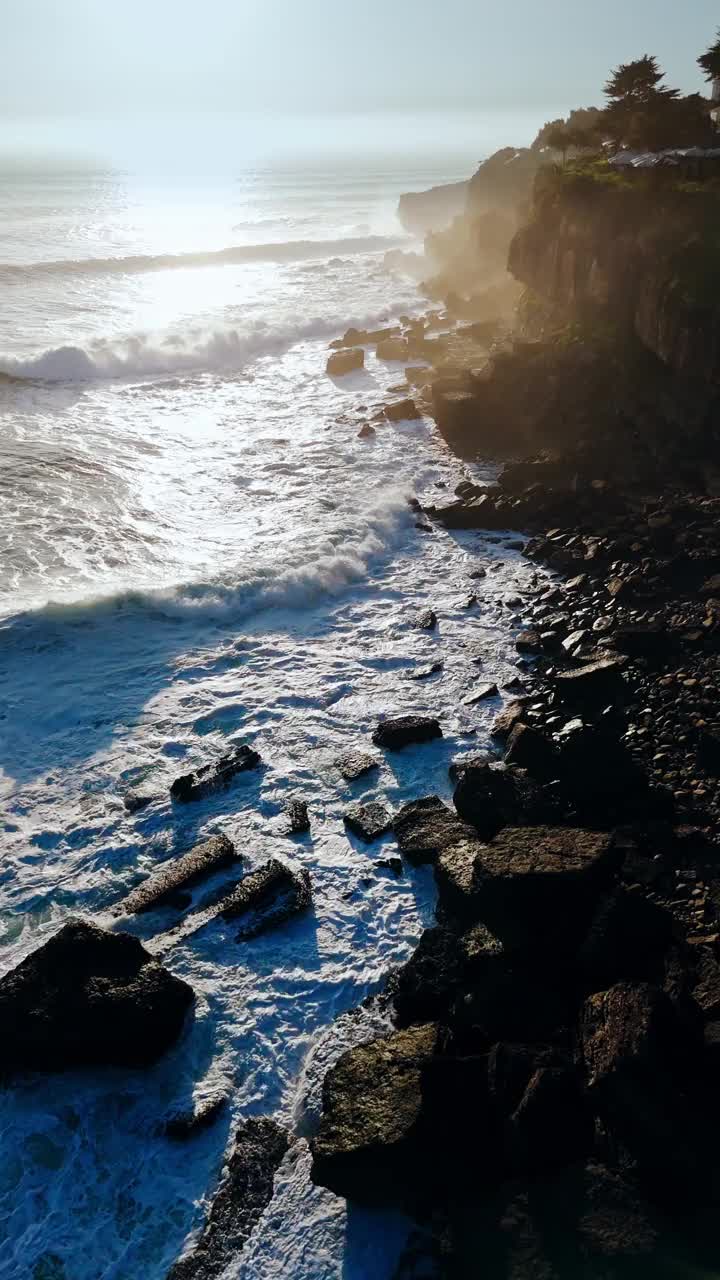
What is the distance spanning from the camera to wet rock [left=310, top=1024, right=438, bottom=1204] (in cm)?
610

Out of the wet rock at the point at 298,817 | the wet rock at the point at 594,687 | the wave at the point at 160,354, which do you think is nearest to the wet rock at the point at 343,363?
the wave at the point at 160,354

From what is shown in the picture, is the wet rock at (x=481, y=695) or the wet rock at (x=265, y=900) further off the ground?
the wet rock at (x=481, y=695)

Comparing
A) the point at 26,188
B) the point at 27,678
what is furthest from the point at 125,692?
the point at 26,188

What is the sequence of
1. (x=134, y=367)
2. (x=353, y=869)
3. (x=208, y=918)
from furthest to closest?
(x=134, y=367) < (x=353, y=869) < (x=208, y=918)

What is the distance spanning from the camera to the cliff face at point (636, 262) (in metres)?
19.0

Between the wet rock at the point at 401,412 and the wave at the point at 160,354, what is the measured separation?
9.69 metres

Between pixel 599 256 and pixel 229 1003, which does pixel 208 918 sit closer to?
pixel 229 1003

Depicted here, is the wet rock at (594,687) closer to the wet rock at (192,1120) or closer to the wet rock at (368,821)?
the wet rock at (368,821)

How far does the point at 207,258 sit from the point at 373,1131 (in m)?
61.2

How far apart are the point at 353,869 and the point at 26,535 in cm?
1160

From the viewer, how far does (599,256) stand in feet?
80.1

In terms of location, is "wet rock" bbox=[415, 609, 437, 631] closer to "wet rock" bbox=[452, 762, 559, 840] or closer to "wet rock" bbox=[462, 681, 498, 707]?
"wet rock" bbox=[462, 681, 498, 707]

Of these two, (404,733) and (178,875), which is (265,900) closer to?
(178,875)

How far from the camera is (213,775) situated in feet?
35.1
